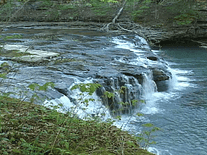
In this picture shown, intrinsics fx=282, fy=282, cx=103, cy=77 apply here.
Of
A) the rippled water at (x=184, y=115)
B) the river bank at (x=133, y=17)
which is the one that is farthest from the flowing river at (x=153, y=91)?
the river bank at (x=133, y=17)

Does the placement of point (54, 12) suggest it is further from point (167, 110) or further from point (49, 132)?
point (49, 132)

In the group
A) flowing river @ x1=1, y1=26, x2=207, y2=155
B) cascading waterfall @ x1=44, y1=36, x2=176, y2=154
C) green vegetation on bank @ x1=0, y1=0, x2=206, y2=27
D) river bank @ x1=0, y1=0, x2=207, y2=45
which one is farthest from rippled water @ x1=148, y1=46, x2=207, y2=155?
green vegetation on bank @ x1=0, y1=0, x2=206, y2=27

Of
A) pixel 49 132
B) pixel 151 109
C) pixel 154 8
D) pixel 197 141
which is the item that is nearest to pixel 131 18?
pixel 154 8

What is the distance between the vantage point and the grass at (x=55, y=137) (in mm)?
2787

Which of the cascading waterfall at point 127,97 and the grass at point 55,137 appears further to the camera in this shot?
the cascading waterfall at point 127,97

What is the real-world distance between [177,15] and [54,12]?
10.1 m

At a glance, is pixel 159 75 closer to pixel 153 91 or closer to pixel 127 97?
pixel 153 91

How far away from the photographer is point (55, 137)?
2934 mm

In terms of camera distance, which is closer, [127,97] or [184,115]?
[184,115]

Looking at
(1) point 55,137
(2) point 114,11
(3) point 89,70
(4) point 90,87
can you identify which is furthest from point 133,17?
(1) point 55,137

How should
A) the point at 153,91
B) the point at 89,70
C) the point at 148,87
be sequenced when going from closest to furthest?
the point at 89,70, the point at 148,87, the point at 153,91

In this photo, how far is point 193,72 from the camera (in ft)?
42.1

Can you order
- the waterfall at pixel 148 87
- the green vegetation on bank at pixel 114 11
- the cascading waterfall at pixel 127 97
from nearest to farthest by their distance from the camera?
the cascading waterfall at pixel 127 97 → the waterfall at pixel 148 87 → the green vegetation on bank at pixel 114 11

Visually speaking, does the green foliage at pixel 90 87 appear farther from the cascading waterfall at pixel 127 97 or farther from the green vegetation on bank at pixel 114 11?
the green vegetation on bank at pixel 114 11
